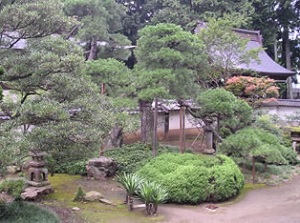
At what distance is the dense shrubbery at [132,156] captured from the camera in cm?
1161

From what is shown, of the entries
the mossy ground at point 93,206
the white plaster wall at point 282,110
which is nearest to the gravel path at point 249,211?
the mossy ground at point 93,206

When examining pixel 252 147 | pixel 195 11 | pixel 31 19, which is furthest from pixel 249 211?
pixel 195 11

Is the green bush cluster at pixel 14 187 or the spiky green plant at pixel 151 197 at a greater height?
the green bush cluster at pixel 14 187

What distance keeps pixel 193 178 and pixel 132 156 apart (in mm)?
3801

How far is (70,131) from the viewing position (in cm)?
704

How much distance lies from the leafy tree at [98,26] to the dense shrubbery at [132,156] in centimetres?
558

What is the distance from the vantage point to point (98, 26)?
644 inches

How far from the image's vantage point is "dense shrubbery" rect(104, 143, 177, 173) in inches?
457

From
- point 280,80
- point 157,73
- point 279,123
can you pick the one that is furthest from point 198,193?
point 280,80

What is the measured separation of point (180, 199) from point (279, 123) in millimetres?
10878

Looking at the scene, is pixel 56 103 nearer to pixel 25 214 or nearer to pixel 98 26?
pixel 25 214

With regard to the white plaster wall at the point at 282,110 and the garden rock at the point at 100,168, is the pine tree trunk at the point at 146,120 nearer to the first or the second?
the garden rock at the point at 100,168

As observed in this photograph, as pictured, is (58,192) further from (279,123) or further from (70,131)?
(279,123)

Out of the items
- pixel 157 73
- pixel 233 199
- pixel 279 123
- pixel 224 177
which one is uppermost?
pixel 157 73
